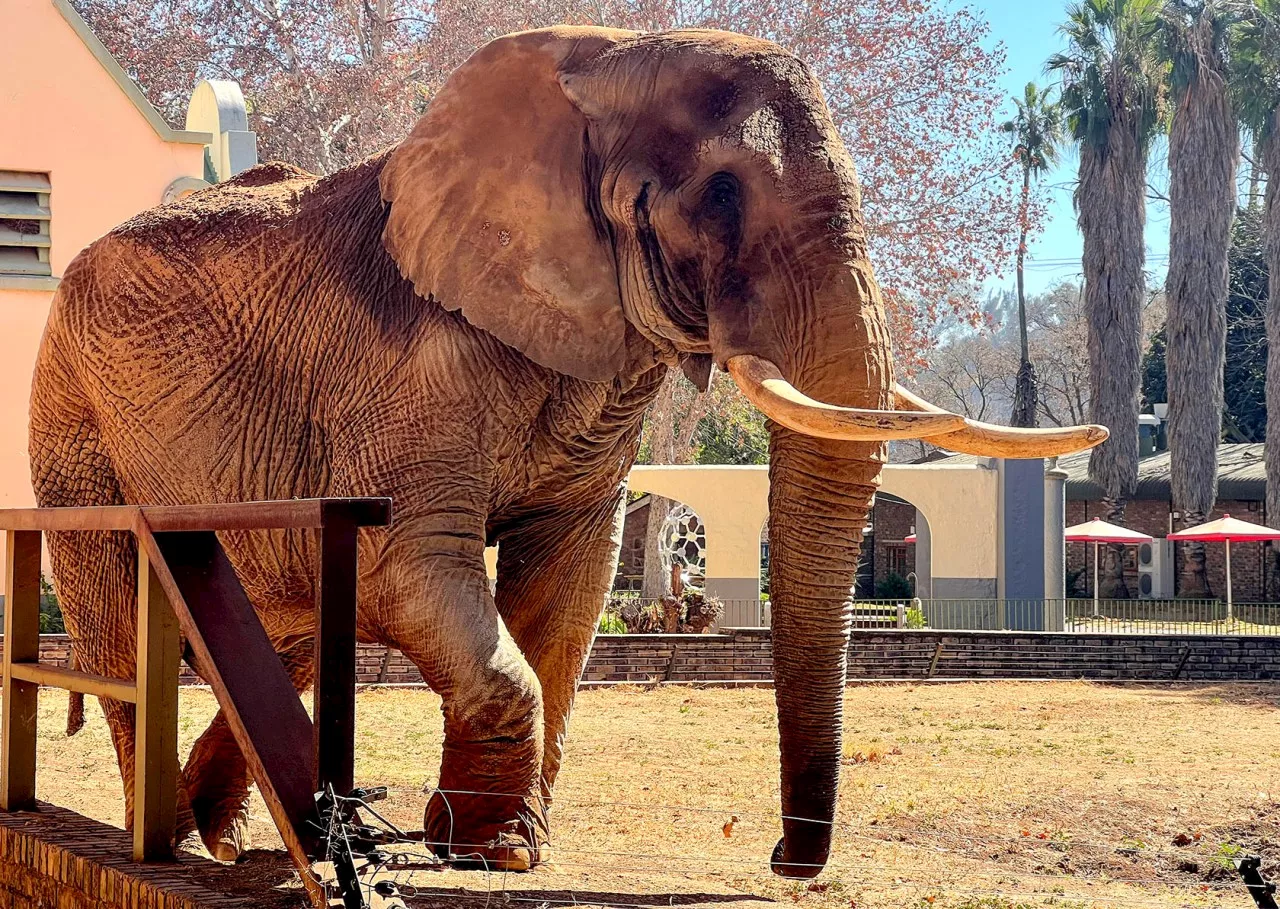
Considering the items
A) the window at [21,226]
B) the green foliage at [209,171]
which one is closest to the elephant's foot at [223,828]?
the window at [21,226]

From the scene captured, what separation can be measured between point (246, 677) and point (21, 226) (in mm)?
15474

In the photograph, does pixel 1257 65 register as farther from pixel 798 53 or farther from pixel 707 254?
pixel 707 254

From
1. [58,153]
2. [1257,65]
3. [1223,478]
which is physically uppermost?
[1257,65]

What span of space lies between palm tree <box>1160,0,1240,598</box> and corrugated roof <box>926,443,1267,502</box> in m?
1.75

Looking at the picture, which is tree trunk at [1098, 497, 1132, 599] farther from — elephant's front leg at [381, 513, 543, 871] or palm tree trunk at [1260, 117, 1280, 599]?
elephant's front leg at [381, 513, 543, 871]

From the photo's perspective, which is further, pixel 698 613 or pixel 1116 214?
pixel 1116 214

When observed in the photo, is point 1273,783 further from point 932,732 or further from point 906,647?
point 906,647

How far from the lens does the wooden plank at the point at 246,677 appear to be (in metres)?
3.31

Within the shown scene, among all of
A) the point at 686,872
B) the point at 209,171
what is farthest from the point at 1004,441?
the point at 209,171

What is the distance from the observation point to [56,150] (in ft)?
57.2

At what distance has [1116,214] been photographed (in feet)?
119

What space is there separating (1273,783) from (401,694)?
8.51 meters

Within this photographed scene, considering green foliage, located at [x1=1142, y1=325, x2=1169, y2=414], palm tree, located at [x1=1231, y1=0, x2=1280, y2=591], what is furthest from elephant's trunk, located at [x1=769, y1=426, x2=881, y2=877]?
green foliage, located at [x1=1142, y1=325, x2=1169, y2=414]

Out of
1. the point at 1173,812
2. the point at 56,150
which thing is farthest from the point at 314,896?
the point at 56,150
